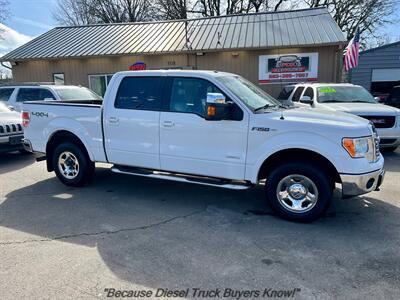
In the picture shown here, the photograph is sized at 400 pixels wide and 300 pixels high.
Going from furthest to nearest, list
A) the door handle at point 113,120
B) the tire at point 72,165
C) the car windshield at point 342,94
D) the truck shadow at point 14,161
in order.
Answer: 1. the car windshield at point 342,94
2. the truck shadow at point 14,161
3. the tire at point 72,165
4. the door handle at point 113,120

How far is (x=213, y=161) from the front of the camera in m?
4.49

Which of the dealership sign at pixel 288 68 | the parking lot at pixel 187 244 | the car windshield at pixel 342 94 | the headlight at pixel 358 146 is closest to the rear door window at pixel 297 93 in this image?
the car windshield at pixel 342 94

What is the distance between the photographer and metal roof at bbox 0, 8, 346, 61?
1453 centimetres

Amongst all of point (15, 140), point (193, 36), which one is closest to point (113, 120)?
point (15, 140)

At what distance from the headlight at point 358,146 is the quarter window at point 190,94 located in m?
1.78

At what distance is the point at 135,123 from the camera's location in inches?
195

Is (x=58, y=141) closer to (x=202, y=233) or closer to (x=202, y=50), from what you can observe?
(x=202, y=233)

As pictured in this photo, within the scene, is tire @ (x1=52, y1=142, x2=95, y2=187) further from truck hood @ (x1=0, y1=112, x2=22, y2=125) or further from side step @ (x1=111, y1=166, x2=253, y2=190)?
truck hood @ (x1=0, y1=112, x2=22, y2=125)

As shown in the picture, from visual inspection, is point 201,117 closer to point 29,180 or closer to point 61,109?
point 61,109

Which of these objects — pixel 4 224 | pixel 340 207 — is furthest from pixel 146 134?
pixel 340 207

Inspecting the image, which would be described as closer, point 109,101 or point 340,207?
point 340,207

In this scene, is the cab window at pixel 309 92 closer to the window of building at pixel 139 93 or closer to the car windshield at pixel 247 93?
the car windshield at pixel 247 93

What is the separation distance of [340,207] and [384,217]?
0.57 metres

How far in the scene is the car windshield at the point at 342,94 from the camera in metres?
8.56
